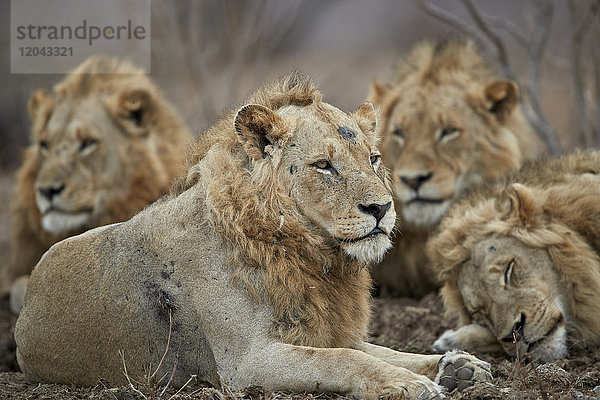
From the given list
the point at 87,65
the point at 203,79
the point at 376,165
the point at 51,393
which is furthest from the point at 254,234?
the point at 203,79

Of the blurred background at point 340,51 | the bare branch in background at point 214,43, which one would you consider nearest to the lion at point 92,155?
the blurred background at point 340,51

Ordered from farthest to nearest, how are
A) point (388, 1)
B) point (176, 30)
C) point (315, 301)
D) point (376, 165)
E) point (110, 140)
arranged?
point (388, 1)
point (176, 30)
point (110, 140)
point (376, 165)
point (315, 301)

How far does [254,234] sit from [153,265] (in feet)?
1.78

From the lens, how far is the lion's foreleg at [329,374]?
3.45 meters

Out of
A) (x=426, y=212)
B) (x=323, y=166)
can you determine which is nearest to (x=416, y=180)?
(x=426, y=212)

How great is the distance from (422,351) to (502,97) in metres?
2.96

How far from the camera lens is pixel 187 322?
12.9 ft

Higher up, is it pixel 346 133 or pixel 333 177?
pixel 346 133

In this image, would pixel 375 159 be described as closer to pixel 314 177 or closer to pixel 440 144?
pixel 314 177

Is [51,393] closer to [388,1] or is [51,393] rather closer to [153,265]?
[153,265]

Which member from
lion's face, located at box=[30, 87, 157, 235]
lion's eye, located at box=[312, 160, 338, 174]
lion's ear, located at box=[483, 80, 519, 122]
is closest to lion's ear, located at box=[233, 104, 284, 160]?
lion's eye, located at box=[312, 160, 338, 174]

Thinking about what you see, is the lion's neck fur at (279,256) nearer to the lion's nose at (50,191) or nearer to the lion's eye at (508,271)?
the lion's eye at (508,271)

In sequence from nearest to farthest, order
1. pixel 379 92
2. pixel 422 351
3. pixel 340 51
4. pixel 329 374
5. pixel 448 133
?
pixel 329 374, pixel 422 351, pixel 448 133, pixel 379 92, pixel 340 51

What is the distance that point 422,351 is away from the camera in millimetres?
5324
